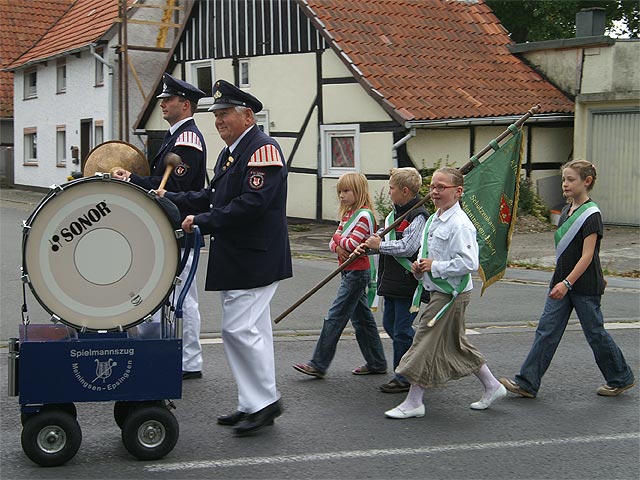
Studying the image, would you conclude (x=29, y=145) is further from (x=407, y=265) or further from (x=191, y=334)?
(x=407, y=265)

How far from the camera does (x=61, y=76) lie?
102 feet

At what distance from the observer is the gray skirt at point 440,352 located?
19.8 feet

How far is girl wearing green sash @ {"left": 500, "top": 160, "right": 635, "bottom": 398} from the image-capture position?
649 centimetres

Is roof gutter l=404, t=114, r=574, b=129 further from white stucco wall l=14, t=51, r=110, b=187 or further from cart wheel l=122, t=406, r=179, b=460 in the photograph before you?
cart wheel l=122, t=406, r=179, b=460

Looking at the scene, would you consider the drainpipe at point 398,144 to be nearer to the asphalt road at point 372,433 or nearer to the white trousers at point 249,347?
the asphalt road at point 372,433

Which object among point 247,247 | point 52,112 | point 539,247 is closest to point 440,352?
point 247,247

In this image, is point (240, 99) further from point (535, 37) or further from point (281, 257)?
point (535, 37)

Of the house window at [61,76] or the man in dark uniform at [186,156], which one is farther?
the house window at [61,76]

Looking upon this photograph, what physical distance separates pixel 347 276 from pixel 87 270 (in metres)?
2.54

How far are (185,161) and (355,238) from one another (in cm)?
129

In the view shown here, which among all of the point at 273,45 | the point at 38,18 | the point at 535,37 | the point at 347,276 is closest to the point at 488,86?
the point at 273,45

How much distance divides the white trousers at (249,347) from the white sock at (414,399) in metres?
0.94

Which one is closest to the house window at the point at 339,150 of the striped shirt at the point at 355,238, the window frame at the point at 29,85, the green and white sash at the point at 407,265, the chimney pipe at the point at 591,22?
the chimney pipe at the point at 591,22

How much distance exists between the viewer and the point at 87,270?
493 centimetres
